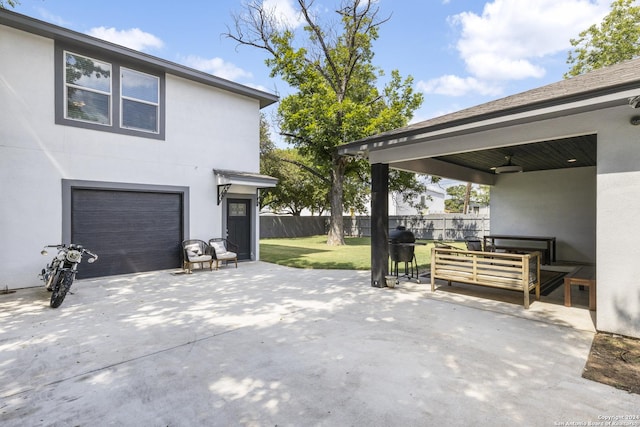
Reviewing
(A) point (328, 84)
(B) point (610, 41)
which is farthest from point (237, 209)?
(B) point (610, 41)

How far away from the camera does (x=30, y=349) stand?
358 centimetres

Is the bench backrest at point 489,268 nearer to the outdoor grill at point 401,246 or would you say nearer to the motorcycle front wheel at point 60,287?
the outdoor grill at point 401,246

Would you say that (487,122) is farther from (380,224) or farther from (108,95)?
(108,95)

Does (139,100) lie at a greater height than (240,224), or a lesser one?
greater

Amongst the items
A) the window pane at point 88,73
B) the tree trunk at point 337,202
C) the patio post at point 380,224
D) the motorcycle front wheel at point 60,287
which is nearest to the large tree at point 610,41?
the tree trunk at point 337,202

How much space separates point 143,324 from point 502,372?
4394mm

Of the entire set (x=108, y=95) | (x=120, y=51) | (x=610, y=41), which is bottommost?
(x=108, y=95)

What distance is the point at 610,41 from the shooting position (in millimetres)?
18125

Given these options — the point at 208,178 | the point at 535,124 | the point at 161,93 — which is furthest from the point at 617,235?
the point at 161,93

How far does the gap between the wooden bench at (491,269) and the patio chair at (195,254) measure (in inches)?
226

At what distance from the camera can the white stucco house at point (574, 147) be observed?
3.86 m

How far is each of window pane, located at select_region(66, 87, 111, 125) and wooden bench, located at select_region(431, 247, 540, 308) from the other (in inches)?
318

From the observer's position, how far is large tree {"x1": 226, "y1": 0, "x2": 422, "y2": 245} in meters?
15.1

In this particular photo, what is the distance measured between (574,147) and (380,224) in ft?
15.3
